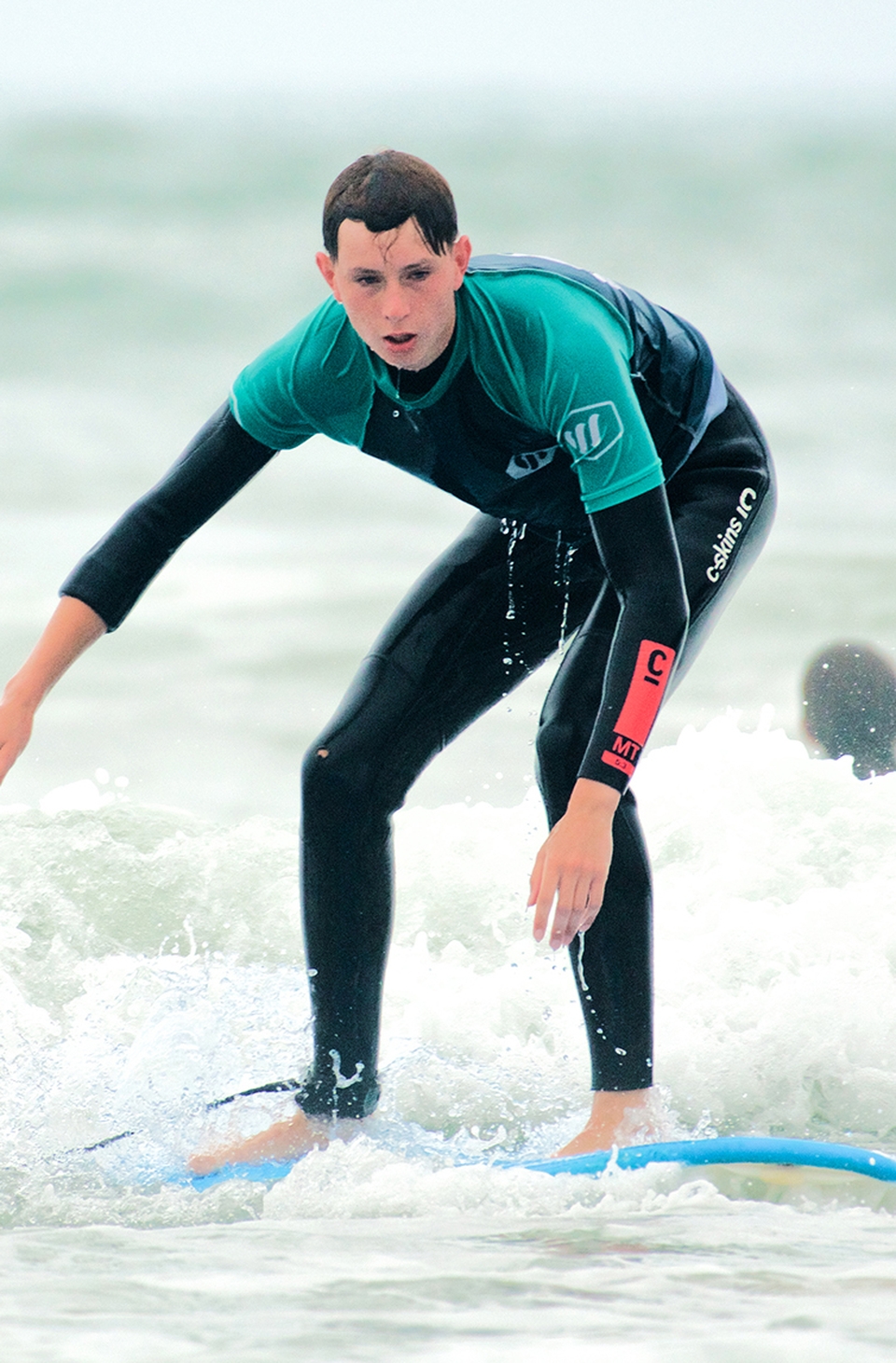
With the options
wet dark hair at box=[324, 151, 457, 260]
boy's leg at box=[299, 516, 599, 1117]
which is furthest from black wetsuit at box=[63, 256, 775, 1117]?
wet dark hair at box=[324, 151, 457, 260]

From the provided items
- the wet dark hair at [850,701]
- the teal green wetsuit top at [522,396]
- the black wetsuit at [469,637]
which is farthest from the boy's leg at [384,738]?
the wet dark hair at [850,701]

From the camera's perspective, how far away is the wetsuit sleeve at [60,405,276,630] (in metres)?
2.72

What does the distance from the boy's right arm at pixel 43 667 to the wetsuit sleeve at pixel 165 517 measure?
0.10 ft

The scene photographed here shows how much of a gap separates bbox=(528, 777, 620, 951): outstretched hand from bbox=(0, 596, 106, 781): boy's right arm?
945 mm

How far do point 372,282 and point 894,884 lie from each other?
3.22 m

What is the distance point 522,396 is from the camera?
246 centimetres

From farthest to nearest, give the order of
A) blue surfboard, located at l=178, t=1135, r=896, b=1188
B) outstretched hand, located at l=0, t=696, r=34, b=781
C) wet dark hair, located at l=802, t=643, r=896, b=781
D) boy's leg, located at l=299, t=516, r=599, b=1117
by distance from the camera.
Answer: wet dark hair, located at l=802, t=643, r=896, b=781 → boy's leg, located at l=299, t=516, r=599, b=1117 → outstretched hand, located at l=0, t=696, r=34, b=781 → blue surfboard, located at l=178, t=1135, r=896, b=1188

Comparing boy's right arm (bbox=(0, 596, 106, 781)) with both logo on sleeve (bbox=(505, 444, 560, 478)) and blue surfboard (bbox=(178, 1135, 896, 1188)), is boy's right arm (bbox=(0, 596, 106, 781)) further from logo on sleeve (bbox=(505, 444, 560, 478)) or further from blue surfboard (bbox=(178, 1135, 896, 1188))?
blue surfboard (bbox=(178, 1135, 896, 1188))

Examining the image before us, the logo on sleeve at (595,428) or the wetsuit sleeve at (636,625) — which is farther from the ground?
the logo on sleeve at (595,428)

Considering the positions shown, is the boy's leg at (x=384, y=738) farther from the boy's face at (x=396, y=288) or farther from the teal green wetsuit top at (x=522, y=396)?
the boy's face at (x=396, y=288)

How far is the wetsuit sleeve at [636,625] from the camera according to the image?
7.71 feet

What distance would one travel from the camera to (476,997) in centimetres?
403

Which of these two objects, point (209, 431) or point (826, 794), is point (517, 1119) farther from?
point (826, 794)

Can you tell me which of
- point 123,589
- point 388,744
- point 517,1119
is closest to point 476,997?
point 517,1119
